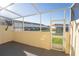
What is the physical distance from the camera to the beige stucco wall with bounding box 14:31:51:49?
4.52 m

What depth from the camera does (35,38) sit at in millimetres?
4824

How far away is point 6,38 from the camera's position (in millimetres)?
4684

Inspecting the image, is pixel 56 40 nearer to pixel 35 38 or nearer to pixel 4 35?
pixel 35 38

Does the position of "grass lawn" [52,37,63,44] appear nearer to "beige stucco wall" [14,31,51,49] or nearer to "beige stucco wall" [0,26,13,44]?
"beige stucco wall" [14,31,51,49]

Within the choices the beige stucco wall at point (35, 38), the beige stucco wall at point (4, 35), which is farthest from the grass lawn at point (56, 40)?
the beige stucco wall at point (4, 35)

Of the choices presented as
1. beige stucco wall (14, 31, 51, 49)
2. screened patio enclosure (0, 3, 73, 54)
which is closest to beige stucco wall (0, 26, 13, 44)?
screened patio enclosure (0, 3, 73, 54)

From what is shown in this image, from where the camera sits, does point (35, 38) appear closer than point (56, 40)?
No

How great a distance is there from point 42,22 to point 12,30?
1.16 metres

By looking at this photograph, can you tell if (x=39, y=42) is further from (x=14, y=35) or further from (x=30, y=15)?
(x=30, y=15)

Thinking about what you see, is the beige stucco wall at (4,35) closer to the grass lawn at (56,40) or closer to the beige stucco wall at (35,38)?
the beige stucco wall at (35,38)

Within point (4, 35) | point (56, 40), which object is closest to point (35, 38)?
point (56, 40)

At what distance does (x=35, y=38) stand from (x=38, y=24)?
35.6 inches

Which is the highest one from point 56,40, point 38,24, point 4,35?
point 38,24

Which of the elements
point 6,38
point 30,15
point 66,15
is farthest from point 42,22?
point 6,38
